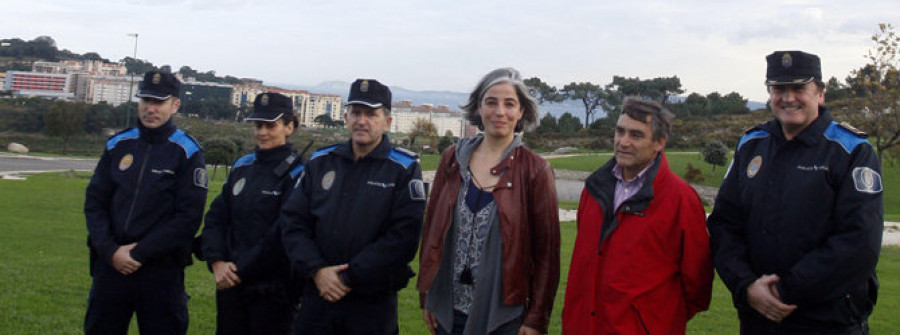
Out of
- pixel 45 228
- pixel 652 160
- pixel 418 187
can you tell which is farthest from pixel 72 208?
pixel 652 160

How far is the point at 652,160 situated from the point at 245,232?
253cm

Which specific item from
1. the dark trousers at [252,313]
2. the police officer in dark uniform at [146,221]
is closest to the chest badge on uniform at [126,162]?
the police officer in dark uniform at [146,221]

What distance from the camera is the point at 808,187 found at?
10.8 ft

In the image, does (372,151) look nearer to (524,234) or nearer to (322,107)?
(524,234)

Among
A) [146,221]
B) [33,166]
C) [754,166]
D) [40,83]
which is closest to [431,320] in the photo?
[754,166]

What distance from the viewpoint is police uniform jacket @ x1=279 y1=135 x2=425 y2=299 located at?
156 inches

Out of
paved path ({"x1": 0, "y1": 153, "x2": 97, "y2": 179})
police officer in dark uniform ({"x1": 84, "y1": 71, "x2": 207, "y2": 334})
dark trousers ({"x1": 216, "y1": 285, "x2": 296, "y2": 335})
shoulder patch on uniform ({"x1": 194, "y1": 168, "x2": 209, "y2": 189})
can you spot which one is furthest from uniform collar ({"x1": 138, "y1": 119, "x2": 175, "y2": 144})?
paved path ({"x1": 0, "y1": 153, "x2": 97, "y2": 179})

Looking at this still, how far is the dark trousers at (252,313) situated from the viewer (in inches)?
180

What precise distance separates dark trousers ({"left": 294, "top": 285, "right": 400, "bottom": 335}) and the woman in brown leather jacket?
358 millimetres

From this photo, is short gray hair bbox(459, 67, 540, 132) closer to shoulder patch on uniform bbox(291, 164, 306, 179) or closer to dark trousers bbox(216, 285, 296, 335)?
shoulder patch on uniform bbox(291, 164, 306, 179)

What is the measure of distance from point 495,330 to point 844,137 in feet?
6.10

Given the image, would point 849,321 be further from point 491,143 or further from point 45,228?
point 45,228

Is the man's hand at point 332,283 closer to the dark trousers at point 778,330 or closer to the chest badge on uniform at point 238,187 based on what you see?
the chest badge on uniform at point 238,187

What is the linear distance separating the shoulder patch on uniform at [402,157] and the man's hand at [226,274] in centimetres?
125
